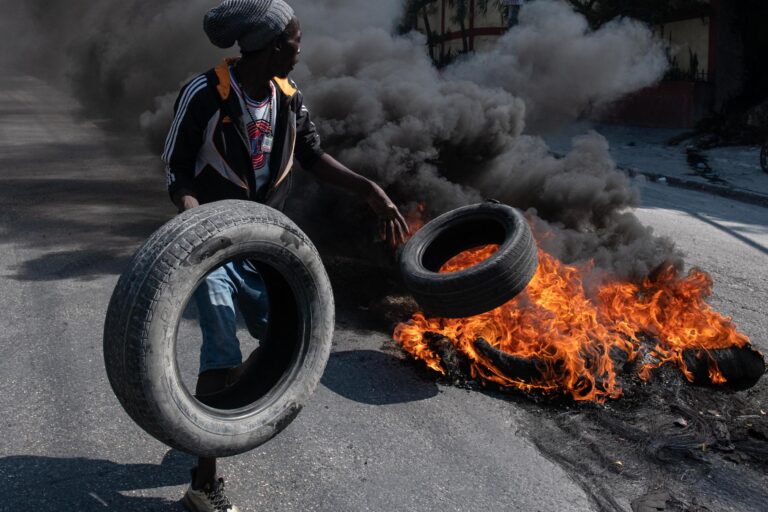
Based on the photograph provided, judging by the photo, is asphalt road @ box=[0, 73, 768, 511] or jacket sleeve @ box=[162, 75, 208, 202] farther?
asphalt road @ box=[0, 73, 768, 511]

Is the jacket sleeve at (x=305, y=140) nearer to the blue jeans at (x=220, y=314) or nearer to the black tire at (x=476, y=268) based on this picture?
the blue jeans at (x=220, y=314)

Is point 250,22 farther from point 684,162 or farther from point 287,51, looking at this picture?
point 684,162

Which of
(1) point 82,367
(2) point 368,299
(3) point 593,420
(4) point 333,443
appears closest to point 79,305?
(1) point 82,367

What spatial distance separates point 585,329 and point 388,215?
1757 millimetres

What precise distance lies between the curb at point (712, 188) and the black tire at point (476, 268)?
9861 mm

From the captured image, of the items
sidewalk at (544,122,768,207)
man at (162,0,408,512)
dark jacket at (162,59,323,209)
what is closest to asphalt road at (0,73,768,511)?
man at (162,0,408,512)

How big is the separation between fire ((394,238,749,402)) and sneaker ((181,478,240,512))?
1.87 metres

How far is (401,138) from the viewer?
24.9 ft

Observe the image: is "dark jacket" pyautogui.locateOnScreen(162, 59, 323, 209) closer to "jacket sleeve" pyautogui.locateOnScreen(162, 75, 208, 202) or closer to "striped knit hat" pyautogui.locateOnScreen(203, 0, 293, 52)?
"jacket sleeve" pyautogui.locateOnScreen(162, 75, 208, 202)

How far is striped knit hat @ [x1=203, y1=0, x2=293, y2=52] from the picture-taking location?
10.4 ft

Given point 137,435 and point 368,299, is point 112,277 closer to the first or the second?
point 368,299

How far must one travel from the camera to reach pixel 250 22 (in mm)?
3170

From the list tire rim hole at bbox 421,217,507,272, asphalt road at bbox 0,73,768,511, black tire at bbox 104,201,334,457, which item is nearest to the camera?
black tire at bbox 104,201,334,457

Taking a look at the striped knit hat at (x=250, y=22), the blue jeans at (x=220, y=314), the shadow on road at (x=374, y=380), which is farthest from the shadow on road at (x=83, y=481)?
the striped knit hat at (x=250, y=22)
